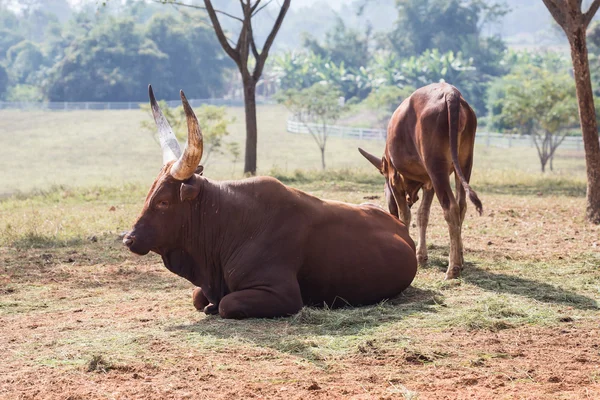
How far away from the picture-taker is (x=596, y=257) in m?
9.74

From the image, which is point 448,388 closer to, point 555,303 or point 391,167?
point 555,303

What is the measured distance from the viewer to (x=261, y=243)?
7141 mm

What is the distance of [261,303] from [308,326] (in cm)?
48

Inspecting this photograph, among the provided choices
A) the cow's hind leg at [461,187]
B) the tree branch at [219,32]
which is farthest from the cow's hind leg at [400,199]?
the tree branch at [219,32]

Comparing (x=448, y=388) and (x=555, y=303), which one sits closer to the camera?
(x=448, y=388)

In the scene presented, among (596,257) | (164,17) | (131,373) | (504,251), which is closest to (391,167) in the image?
(504,251)

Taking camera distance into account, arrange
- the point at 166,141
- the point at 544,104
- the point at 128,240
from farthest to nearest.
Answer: the point at 544,104 → the point at 166,141 → the point at 128,240

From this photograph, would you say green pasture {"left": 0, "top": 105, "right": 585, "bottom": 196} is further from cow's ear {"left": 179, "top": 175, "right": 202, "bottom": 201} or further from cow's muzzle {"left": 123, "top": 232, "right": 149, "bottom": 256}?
cow's muzzle {"left": 123, "top": 232, "right": 149, "bottom": 256}

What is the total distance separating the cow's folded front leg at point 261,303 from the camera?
6.84m

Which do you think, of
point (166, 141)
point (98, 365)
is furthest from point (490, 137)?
point (98, 365)

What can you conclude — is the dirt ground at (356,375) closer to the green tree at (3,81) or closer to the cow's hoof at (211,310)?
the cow's hoof at (211,310)

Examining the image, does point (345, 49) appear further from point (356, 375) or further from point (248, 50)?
point (356, 375)

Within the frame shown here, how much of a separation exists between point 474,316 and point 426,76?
7133 cm

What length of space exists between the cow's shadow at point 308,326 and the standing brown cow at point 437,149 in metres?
1.45
